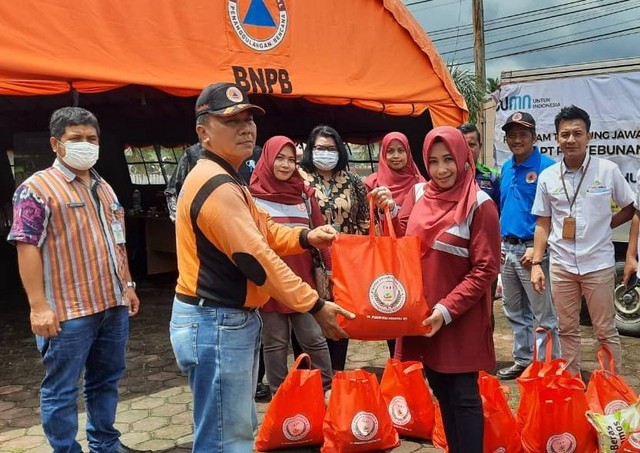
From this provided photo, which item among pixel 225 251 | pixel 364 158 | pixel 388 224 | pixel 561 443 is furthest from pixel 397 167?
pixel 364 158

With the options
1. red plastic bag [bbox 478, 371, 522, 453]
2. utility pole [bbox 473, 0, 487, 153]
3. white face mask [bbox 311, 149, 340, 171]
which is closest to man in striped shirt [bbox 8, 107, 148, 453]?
white face mask [bbox 311, 149, 340, 171]

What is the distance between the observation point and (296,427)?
331 cm

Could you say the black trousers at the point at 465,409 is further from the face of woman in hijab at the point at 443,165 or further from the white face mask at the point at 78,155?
the white face mask at the point at 78,155

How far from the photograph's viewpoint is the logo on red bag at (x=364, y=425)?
3.16 metres

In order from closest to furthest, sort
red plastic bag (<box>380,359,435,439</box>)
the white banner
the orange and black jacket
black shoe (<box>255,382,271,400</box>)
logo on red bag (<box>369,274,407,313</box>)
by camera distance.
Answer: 1. the orange and black jacket
2. logo on red bag (<box>369,274,407,313</box>)
3. red plastic bag (<box>380,359,435,439</box>)
4. black shoe (<box>255,382,271,400</box>)
5. the white banner

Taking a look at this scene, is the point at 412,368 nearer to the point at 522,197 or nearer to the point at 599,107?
the point at 522,197

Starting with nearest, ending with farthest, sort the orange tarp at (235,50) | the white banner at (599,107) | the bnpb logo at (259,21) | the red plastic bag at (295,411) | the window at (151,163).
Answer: the red plastic bag at (295,411) < the orange tarp at (235,50) < the white banner at (599,107) < the bnpb logo at (259,21) < the window at (151,163)

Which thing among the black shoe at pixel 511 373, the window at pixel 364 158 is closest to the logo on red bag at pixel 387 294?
the black shoe at pixel 511 373

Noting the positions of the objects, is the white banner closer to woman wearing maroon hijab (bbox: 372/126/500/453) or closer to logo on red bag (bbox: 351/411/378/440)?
woman wearing maroon hijab (bbox: 372/126/500/453)

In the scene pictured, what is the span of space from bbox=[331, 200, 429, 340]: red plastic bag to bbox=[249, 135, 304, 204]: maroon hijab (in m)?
1.25

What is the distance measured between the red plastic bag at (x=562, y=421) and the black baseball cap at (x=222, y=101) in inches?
78.1

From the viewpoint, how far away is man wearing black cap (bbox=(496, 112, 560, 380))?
4289mm

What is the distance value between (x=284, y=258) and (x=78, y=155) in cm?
137

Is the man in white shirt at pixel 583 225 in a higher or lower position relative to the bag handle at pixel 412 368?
higher
